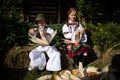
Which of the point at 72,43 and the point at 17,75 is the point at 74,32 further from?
the point at 17,75

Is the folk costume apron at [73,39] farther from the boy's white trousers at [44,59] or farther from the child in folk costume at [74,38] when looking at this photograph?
the boy's white trousers at [44,59]

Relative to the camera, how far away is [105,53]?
8.80 metres

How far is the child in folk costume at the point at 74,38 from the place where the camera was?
827cm

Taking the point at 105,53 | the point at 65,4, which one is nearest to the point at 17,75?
the point at 105,53

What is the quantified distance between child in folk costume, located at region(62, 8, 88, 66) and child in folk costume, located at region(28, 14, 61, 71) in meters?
0.40

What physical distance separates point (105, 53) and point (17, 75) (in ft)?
7.27

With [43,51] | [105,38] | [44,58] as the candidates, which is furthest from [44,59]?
[105,38]

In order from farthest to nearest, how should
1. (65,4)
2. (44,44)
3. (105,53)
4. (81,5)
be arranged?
(65,4) → (81,5) → (105,53) → (44,44)

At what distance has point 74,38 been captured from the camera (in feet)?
27.9

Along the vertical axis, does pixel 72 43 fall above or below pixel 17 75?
above

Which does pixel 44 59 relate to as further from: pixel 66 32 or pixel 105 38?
pixel 105 38

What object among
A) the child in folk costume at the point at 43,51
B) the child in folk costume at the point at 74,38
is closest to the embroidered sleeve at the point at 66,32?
the child in folk costume at the point at 74,38

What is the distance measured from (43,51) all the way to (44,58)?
165mm

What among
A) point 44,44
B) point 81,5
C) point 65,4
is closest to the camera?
point 44,44
